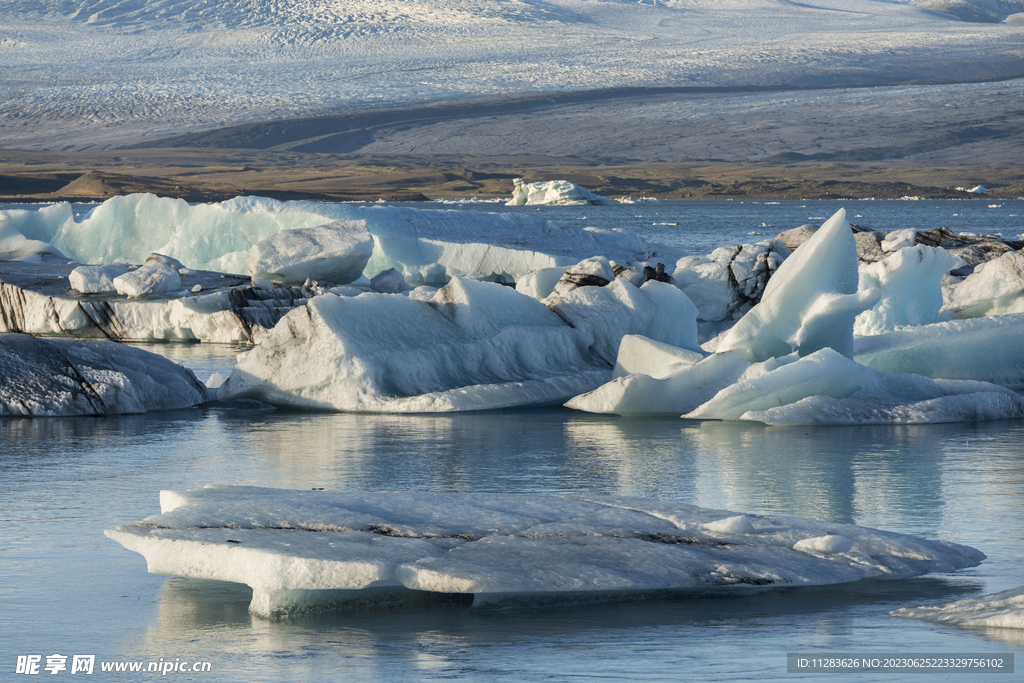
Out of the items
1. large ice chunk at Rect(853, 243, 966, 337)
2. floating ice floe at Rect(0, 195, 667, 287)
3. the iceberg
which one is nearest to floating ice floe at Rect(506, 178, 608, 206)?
floating ice floe at Rect(0, 195, 667, 287)

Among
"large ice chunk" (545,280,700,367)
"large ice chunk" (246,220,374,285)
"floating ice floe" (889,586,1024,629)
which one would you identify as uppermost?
"large ice chunk" (246,220,374,285)

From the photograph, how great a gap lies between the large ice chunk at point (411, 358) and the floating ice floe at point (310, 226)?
8.08m

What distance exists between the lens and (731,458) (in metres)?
6.41

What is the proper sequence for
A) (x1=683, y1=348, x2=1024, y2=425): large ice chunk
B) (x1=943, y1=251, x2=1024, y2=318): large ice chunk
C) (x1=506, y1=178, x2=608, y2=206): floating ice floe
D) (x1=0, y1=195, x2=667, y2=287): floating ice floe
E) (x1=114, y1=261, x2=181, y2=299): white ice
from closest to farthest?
(x1=683, y1=348, x2=1024, y2=425): large ice chunk, (x1=943, y1=251, x2=1024, y2=318): large ice chunk, (x1=114, y1=261, x2=181, y2=299): white ice, (x1=0, y1=195, x2=667, y2=287): floating ice floe, (x1=506, y1=178, x2=608, y2=206): floating ice floe

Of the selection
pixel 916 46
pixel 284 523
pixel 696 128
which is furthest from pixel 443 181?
pixel 284 523

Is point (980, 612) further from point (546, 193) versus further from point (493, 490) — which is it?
point (546, 193)

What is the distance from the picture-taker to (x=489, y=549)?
147 inches

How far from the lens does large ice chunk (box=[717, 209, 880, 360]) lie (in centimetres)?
869

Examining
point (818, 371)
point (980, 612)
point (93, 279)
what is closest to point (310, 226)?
point (93, 279)

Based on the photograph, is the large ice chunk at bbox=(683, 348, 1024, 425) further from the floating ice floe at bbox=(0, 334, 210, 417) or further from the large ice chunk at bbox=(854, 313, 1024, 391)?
the floating ice floe at bbox=(0, 334, 210, 417)

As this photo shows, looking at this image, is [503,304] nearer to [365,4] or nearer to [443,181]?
[443,181]

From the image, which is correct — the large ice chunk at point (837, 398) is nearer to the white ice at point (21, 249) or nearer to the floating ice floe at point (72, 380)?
the floating ice floe at point (72, 380)

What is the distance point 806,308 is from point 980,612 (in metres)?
5.42

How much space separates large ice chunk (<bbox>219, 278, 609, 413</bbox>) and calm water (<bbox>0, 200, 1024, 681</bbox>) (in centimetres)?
27
